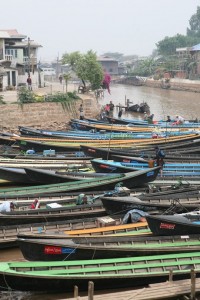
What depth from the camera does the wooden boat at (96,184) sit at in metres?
14.3

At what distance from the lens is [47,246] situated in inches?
370

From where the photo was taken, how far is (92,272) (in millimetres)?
9195

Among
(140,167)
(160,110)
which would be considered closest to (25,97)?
(140,167)

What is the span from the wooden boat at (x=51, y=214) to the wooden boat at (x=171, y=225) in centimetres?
232

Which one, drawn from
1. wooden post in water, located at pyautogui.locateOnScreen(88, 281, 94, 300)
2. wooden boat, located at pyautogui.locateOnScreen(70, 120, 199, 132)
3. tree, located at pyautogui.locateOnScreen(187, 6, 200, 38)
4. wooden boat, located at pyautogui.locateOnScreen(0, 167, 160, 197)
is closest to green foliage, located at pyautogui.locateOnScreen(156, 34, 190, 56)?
tree, located at pyautogui.locateOnScreen(187, 6, 200, 38)

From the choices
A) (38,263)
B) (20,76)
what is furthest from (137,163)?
(20,76)

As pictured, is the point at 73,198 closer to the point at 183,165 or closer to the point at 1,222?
the point at 1,222

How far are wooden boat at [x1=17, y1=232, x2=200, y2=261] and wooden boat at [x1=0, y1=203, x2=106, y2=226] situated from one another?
7.04ft

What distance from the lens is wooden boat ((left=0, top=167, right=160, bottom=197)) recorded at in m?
14.3

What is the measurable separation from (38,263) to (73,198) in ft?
14.9

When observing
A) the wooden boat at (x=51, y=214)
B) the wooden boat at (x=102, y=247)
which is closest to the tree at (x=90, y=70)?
the wooden boat at (x=51, y=214)

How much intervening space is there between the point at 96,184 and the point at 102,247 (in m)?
4.91

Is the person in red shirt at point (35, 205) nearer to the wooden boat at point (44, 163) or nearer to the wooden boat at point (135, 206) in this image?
the wooden boat at point (135, 206)

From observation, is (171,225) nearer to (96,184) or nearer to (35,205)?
(35,205)
